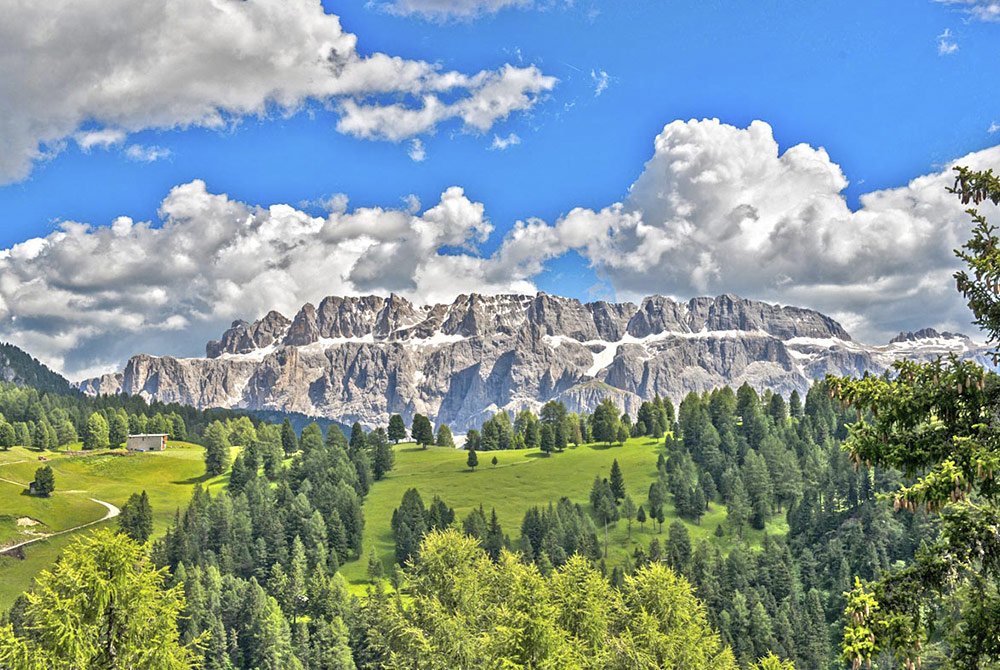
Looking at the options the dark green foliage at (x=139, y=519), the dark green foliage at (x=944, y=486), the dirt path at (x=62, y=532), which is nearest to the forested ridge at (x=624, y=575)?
the dark green foliage at (x=944, y=486)

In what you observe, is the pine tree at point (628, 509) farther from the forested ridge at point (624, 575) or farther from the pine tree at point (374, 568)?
the pine tree at point (374, 568)

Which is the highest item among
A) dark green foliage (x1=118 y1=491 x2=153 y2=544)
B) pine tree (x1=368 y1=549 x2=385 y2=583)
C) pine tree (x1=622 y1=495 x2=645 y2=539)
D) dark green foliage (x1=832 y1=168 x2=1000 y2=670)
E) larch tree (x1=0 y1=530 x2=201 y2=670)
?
dark green foliage (x1=832 y1=168 x2=1000 y2=670)

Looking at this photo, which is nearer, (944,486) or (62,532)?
(944,486)

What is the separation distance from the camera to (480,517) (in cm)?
17250

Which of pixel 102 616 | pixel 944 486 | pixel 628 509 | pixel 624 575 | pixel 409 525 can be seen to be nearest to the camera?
pixel 944 486

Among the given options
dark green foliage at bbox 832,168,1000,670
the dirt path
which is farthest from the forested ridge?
the dirt path

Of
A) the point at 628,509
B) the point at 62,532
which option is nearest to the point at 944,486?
the point at 628,509

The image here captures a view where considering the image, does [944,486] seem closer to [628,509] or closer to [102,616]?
[102,616]

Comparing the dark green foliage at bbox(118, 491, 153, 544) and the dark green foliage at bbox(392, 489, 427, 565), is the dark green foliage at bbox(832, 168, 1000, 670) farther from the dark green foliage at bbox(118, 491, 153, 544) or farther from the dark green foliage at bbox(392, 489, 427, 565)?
the dark green foliage at bbox(118, 491, 153, 544)

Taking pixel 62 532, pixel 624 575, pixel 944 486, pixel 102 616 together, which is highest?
pixel 944 486

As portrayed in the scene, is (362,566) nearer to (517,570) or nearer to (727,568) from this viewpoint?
(727,568)

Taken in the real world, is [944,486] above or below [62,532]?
above

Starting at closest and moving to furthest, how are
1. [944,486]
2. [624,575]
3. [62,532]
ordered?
1. [944,486]
2. [624,575]
3. [62,532]

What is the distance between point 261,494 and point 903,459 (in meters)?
192
